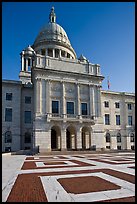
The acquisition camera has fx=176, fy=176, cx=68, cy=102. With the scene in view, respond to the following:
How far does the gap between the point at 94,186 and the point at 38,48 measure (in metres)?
61.5

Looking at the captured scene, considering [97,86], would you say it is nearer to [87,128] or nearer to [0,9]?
[87,128]

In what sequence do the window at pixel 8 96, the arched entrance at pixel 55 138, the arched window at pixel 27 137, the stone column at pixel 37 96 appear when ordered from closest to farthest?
the stone column at pixel 37 96
the arched entrance at pixel 55 138
the window at pixel 8 96
the arched window at pixel 27 137

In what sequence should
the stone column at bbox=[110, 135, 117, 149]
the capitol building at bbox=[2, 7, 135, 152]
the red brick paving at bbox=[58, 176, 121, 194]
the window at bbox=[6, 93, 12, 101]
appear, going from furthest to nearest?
the stone column at bbox=[110, 135, 117, 149]
the window at bbox=[6, 93, 12, 101]
the capitol building at bbox=[2, 7, 135, 152]
the red brick paving at bbox=[58, 176, 121, 194]

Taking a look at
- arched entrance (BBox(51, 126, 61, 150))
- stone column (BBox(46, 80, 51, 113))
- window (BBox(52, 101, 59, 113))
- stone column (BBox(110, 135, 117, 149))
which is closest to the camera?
stone column (BBox(46, 80, 51, 113))

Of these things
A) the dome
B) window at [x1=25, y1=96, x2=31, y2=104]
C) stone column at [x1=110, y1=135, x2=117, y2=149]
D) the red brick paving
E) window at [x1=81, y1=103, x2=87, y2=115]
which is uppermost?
the dome

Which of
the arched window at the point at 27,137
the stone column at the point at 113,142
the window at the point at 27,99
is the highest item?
the window at the point at 27,99

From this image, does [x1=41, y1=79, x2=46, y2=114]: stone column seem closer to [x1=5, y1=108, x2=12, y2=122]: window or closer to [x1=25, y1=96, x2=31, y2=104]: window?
[x1=25, y1=96, x2=31, y2=104]: window

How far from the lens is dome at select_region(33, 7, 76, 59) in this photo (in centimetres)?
6397

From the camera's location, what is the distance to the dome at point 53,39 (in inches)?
2518

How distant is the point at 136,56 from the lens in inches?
169

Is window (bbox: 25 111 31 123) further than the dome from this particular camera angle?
No

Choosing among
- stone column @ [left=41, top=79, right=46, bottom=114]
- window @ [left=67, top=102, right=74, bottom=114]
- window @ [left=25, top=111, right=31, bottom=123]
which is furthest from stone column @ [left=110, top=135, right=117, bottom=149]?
window @ [left=25, top=111, right=31, bottom=123]

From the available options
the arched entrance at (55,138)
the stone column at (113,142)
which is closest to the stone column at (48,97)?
the arched entrance at (55,138)

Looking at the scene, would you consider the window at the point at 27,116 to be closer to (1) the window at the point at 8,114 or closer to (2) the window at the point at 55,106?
(1) the window at the point at 8,114
